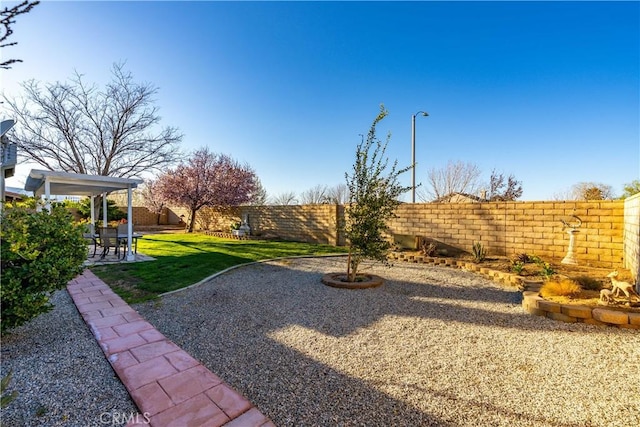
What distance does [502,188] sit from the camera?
17062 millimetres

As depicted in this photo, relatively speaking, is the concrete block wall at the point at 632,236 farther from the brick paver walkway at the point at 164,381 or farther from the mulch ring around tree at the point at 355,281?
the brick paver walkway at the point at 164,381

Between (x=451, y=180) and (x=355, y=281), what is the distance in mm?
16223

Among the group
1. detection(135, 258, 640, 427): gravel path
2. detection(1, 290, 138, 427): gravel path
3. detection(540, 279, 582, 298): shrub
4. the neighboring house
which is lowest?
detection(135, 258, 640, 427): gravel path

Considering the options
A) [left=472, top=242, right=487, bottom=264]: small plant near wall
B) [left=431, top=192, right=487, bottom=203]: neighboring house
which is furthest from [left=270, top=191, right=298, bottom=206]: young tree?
[left=472, top=242, right=487, bottom=264]: small plant near wall

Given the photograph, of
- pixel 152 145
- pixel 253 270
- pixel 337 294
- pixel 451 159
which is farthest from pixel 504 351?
pixel 152 145

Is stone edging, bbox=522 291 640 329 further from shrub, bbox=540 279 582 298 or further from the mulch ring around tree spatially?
the mulch ring around tree

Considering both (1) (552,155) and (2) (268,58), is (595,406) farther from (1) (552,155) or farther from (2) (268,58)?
(1) (552,155)

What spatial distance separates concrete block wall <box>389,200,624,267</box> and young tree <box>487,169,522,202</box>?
31.9 ft

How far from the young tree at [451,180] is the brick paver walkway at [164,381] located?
63.6ft

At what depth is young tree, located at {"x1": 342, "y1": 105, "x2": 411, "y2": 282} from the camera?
5.44 metres

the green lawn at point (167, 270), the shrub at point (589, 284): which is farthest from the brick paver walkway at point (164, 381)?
the shrub at point (589, 284)

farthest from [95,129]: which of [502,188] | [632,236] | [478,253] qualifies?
[502,188]

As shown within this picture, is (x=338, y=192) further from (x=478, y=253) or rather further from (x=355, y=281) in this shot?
(x=355, y=281)

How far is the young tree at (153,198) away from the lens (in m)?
17.5
